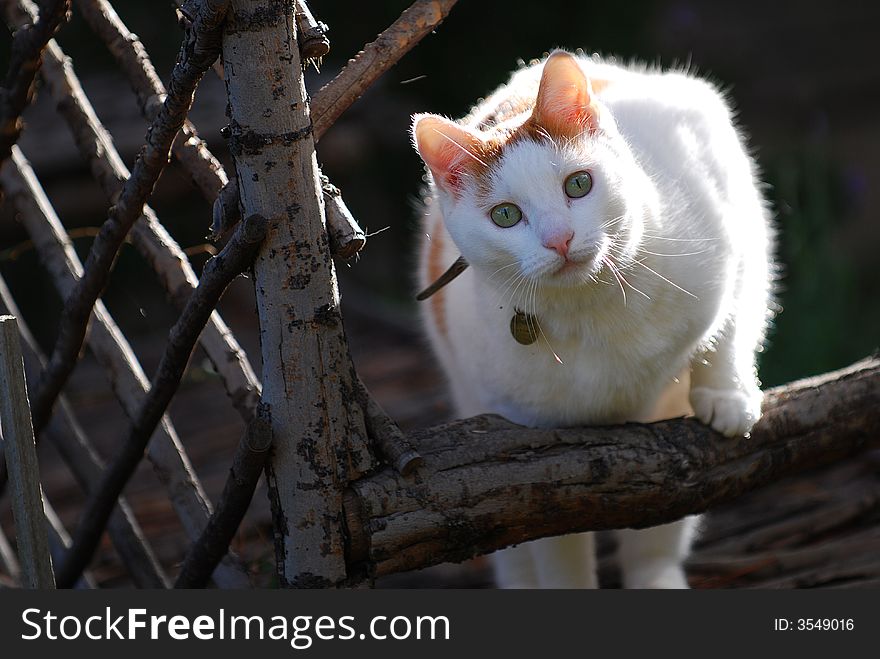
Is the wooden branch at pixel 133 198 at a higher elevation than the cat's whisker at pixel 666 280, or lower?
higher

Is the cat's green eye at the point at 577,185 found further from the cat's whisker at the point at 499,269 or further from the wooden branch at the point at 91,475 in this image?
the wooden branch at the point at 91,475

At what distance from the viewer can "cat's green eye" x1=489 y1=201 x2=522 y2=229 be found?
1384 mm

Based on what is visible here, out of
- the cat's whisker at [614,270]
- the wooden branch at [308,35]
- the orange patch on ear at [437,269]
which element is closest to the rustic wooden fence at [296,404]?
the wooden branch at [308,35]

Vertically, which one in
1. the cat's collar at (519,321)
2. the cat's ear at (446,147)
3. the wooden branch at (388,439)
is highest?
the cat's ear at (446,147)

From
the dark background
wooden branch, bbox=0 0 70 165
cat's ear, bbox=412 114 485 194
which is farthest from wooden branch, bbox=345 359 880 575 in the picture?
the dark background

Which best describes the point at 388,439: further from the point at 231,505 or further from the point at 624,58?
the point at 624,58

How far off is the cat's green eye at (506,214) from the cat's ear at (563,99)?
0.13 metres

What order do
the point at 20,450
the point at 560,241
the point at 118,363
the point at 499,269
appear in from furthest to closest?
1. the point at 118,363
2. the point at 499,269
3. the point at 560,241
4. the point at 20,450

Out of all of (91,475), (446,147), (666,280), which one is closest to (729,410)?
(666,280)

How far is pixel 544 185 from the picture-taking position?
135 centimetres

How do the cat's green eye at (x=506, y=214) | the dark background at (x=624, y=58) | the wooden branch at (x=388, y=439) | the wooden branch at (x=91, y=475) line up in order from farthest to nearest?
the dark background at (x=624, y=58) < the wooden branch at (x=91, y=475) < the cat's green eye at (x=506, y=214) < the wooden branch at (x=388, y=439)

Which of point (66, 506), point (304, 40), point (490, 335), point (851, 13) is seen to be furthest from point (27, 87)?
point (851, 13)

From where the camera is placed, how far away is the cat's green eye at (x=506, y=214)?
4.54 ft

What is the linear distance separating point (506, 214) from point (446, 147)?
155 mm
